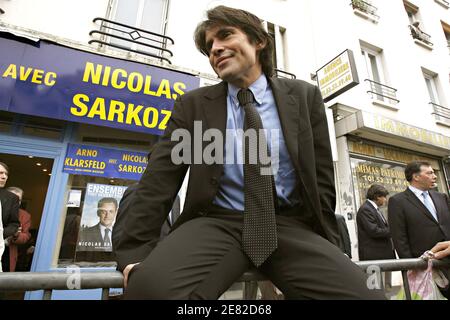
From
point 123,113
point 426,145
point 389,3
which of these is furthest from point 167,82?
point 389,3

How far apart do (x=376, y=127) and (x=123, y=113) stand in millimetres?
6749

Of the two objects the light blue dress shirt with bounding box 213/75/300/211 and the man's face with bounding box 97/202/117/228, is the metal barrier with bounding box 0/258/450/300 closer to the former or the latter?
the light blue dress shirt with bounding box 213/75/300/211

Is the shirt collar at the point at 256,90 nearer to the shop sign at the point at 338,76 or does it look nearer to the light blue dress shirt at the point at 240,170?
the light blue dress shirt at the point at 240,170

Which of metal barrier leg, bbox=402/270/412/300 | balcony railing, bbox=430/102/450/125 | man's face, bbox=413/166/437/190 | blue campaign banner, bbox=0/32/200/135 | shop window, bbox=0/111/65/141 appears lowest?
metal barrier leg, bbox=402/270/412/300

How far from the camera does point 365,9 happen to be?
31.8 ft

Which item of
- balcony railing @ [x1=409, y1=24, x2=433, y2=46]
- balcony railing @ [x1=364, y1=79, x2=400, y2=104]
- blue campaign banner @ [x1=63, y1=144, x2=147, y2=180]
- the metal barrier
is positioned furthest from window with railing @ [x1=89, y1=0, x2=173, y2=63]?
balcony railing @ [x1=409, y1=24, x2=433, y2=46]

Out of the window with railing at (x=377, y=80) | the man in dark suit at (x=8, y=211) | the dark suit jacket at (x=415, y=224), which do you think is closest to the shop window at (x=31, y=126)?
the man in dark suit at (x=8, y=211)

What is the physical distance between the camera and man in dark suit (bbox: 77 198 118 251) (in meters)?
4.59

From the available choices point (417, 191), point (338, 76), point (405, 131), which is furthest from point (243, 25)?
point (405, 131)

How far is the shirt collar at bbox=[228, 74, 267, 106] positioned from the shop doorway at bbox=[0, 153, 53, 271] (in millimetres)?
4616

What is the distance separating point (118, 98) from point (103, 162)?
1.26 m

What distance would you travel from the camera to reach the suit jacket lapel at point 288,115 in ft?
4.35

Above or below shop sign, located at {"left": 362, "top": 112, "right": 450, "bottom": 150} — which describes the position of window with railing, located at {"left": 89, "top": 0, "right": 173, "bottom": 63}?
above

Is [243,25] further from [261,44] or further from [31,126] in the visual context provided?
[31,126]
